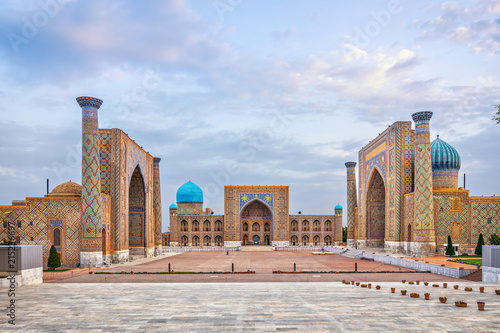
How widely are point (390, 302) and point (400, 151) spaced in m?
24.3

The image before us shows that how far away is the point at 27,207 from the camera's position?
2362 centimetres

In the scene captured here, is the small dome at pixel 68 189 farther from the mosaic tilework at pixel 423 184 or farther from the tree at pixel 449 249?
the tree at pixel 449 249

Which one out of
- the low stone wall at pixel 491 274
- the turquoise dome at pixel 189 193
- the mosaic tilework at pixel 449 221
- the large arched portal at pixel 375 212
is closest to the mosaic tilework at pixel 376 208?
the large arched portal at pixel 375 212

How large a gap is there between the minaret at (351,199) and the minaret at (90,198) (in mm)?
31974

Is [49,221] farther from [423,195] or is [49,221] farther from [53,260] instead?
[423,195]

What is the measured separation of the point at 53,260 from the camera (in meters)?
21.7

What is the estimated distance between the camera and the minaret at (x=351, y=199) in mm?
47844

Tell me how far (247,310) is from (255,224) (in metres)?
44.8

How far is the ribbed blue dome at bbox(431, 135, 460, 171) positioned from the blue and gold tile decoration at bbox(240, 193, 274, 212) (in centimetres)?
2196

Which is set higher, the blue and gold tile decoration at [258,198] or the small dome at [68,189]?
the small dome at [68,189]

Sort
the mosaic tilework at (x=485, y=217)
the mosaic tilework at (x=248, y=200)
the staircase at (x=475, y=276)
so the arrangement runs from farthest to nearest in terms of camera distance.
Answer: the mosaic tilework at (x=248, y=200), the mosaic tilework at (x=485, y=217), the staircase at (x=475, y=276)

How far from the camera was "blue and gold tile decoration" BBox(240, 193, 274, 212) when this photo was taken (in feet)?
175

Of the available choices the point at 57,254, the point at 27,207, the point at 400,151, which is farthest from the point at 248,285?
the point at 400,151

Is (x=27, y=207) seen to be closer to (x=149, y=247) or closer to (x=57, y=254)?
(x=57, y=254)
